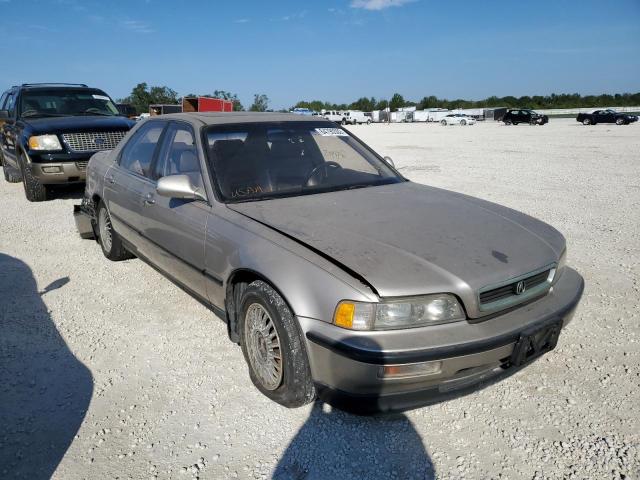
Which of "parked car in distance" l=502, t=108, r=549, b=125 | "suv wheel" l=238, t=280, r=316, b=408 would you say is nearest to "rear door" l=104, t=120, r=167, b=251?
"suv wheel" l=238, t=280, r=316, b=408

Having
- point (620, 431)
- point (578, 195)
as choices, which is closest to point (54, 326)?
point (620, 431)

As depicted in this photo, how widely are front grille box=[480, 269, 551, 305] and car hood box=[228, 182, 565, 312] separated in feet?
0.15

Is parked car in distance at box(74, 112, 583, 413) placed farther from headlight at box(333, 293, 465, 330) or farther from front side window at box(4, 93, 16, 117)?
front side window at box(4, 93, 16, 117)

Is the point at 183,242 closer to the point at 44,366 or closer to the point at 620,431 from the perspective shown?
the point at 44,366

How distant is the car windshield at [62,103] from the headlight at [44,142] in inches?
46.4

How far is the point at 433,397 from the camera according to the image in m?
2.08

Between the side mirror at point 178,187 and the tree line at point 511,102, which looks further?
the tree line at point 511,102

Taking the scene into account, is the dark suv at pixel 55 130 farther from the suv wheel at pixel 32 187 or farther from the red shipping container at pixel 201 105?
the red shipping container at pixel 201 105

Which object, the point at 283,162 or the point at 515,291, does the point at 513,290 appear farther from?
the point at 283,162

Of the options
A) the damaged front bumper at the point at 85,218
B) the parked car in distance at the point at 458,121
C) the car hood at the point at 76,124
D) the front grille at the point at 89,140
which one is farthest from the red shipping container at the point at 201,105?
the parked car in distance at the point at 458,121

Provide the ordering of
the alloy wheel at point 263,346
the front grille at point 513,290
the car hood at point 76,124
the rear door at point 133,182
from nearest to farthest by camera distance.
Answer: the front grille at point 513,290
the alloy wheel at point 263,346
the rear door at point 133,182
the car hood at point 76,124

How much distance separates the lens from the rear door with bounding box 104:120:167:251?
371 centimetres

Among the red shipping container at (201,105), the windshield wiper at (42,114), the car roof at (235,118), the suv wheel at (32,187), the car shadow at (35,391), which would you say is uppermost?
the red shipping container at (201,105)

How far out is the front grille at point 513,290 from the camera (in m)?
2.15
